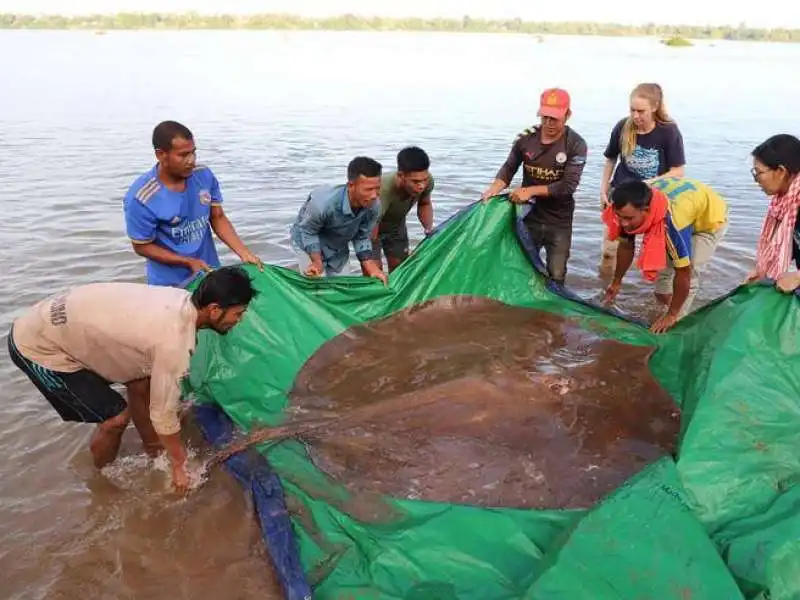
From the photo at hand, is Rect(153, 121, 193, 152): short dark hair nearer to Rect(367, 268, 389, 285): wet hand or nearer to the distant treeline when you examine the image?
Rect(367, 268, 389, 285): wet hand

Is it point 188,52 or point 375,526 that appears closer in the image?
point 375,526

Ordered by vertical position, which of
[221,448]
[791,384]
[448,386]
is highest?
[791,384]

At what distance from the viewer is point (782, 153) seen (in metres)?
3.23

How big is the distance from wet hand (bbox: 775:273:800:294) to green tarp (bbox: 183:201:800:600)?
37 mm

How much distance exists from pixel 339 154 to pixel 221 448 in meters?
8.67

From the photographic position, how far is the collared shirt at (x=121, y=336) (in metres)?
2.63

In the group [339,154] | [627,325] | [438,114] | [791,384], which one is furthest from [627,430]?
[438,114]

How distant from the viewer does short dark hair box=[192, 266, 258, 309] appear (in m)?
2.59

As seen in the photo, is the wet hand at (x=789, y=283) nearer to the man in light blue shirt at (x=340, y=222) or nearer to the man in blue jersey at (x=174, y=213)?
the man in light blue shirt at (x=340, y=222)

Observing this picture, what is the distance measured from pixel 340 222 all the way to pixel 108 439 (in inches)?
73.9

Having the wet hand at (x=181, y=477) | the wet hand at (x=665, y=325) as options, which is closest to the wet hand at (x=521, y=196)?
the wet hand at (x=665, y=325)

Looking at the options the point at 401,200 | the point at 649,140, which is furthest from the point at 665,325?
the point at 401,200

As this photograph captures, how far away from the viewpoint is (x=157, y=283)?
3.71 m

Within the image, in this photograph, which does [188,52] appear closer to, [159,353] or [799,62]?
[799,62]
